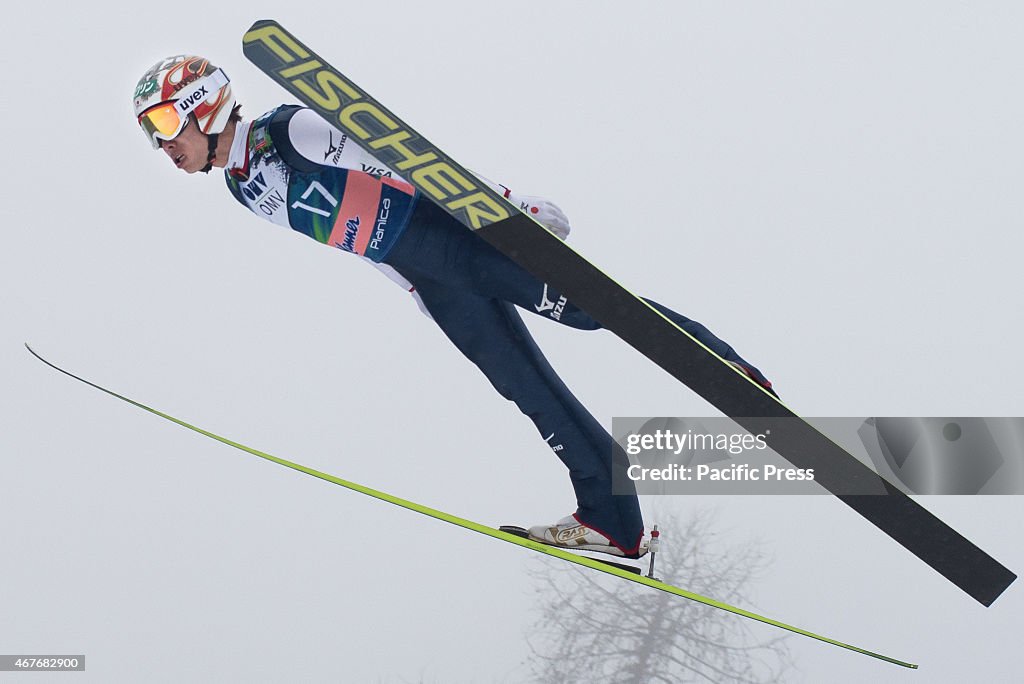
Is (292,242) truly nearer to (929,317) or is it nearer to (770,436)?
(929,317)

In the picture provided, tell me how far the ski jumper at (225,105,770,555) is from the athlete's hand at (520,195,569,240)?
16 centimetres

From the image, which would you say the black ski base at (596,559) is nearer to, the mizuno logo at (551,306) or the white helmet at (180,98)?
the mizuno logo at (551,306)

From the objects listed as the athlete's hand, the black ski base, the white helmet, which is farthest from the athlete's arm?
the black ski base

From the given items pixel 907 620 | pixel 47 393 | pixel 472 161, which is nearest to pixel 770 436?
pixel 472 161

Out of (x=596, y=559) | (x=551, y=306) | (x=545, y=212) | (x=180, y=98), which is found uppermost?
(x=180, y=98)

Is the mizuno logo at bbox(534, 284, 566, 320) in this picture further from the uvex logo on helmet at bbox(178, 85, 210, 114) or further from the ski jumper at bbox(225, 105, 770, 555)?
the uvex logo on helmet at bbox(178, 85, 210, 114)

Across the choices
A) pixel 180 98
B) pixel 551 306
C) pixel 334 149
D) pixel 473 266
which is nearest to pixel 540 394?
pixel 551 306

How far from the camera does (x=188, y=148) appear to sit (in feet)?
11.5

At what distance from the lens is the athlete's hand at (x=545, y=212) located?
3.64 m

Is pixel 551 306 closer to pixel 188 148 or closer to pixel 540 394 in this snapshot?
pixel 540 394

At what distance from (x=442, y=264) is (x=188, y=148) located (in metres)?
0.82

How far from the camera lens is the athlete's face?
3498mm

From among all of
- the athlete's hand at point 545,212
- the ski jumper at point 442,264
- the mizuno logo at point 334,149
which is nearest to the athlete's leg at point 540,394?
the ski jumper at point 442,264

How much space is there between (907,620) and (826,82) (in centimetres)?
354
